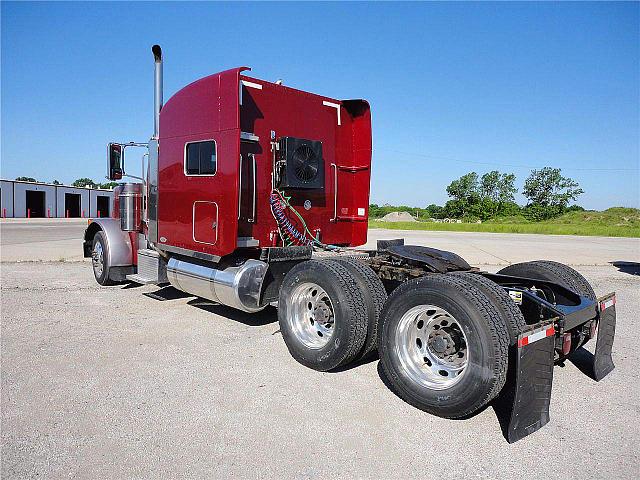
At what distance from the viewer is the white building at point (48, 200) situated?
41.7 meters

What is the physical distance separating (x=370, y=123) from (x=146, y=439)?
5.23 m

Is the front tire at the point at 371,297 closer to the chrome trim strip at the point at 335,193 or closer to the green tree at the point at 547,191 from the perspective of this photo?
the chrome trim strip at the point at 335,193

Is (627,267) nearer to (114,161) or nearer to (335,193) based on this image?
(335,193)

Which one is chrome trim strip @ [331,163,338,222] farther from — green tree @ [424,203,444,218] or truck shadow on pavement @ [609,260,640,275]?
green tree @ [424,203,444,218]

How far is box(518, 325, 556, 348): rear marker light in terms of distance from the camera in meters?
3.27

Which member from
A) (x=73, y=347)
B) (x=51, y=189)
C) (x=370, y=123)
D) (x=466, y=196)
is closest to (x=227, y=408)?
(x=73, y=347)

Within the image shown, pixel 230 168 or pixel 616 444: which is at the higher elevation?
pixel 230 168

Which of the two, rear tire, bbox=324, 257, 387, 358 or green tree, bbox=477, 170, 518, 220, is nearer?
rear tire, bbox=324, 257, 387, 358

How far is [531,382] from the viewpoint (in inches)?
132

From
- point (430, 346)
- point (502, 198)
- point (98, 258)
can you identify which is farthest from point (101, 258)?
point (502, 198)

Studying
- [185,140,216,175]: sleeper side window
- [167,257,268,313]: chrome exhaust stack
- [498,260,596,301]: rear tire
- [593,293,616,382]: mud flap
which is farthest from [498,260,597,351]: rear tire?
[185,140,216,175]: sleeper side window

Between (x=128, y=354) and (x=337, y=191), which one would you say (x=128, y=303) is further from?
(x=337, y=191)

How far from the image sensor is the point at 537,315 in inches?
173

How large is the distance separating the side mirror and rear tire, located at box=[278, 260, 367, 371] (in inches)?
167
